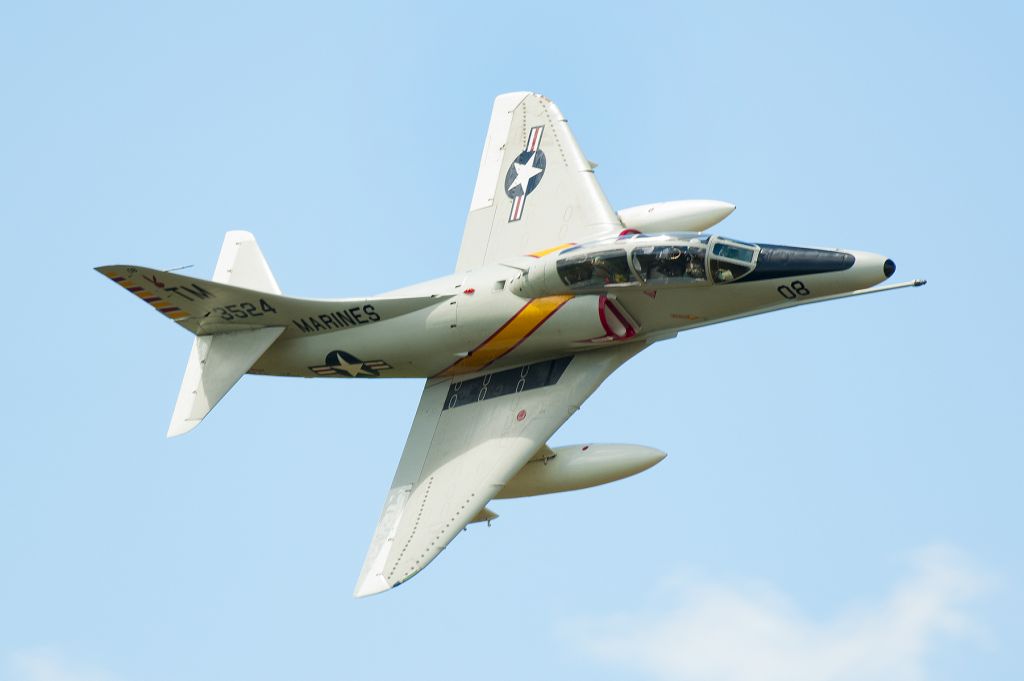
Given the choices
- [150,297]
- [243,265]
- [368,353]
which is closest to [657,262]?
[368,353]

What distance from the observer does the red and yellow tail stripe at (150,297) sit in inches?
1104

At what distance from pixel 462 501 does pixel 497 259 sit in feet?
16.1

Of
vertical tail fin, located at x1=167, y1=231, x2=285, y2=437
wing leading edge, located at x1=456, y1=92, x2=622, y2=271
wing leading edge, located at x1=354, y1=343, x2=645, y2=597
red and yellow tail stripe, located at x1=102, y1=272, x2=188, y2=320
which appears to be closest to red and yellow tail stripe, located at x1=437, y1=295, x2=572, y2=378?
wing leading edge, located at x1=354, y1=343, x2=645, y2=597

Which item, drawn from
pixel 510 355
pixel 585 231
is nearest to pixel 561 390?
pixel 510 355

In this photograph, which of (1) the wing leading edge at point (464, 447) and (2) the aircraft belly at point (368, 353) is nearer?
(1) the wing leading edge at point (464, 447)

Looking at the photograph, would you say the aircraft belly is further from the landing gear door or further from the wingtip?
the wingtip

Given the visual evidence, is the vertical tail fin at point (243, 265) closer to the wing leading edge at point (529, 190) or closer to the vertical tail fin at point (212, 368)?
the vertical tail fin at point (212, 368)

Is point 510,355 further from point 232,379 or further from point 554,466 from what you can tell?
point 232,379

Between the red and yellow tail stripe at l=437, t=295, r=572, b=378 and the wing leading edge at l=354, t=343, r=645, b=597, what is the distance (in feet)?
1.08

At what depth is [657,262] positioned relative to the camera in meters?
25.9

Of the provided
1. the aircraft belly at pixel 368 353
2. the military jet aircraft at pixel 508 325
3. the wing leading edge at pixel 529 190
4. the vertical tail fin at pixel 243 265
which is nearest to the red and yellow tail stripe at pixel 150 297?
the military jet aircraft at pixel 508 325

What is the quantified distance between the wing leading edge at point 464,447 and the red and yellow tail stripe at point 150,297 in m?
4.18

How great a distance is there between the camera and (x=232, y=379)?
28094 millimetres

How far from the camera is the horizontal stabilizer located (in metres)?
28.0
